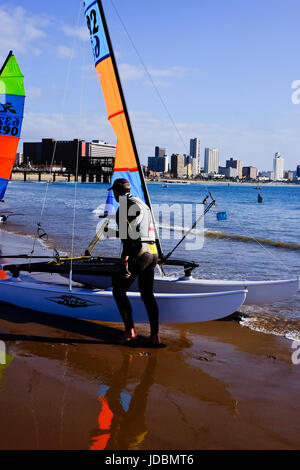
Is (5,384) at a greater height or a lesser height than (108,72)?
lesser

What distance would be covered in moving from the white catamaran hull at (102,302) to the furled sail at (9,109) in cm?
532

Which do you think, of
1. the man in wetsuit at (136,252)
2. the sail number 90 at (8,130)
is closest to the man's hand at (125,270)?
the man in wetsuit at (136,252)

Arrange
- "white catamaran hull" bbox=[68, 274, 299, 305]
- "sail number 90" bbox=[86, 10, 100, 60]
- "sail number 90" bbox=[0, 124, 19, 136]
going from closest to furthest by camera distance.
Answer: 1. "white catamaran hull" bbox=[68, 274, 299, 305]
2. "sail number 90" bbox=[86, 10, 100, 60]
3. "sail number 90" bbox=[0, 124, 19, 136]

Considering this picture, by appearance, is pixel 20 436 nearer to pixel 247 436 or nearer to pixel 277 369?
pixel 247 436

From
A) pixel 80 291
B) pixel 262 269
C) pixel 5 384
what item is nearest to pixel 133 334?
pixel 80 291

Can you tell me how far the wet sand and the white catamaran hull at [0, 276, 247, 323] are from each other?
25 centimetres

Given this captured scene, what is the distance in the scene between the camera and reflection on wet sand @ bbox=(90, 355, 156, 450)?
10.2ft

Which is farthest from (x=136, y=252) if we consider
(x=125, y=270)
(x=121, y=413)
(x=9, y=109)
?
(x=9, y=109)

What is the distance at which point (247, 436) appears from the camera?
10.5ft

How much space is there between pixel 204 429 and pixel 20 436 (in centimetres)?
138

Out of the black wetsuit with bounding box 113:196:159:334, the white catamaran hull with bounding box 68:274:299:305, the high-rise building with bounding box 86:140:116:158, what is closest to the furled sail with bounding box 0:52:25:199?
the white catamaran hull with bounding box 68:274:299:305

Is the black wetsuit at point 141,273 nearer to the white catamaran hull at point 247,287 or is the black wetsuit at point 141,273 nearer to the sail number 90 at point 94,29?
the white catamaran hull at point 247,287

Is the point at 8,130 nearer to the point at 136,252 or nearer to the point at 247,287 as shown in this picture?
the point at 136,252

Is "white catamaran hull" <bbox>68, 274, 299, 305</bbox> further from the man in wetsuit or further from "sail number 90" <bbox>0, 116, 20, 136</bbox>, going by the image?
"sail number 90" <bbox>0, 116, 20, 136</bbox>
